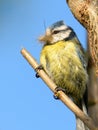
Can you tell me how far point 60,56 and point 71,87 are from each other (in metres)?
0.15

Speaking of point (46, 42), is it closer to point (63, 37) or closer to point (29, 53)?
point (63, 37)

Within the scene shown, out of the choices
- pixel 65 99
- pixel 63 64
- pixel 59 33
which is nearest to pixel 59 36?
pixel 59 33

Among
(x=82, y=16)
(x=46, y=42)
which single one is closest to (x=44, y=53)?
(x=46, y=42)

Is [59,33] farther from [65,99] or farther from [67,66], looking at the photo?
[65,99]

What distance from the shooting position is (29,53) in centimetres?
130

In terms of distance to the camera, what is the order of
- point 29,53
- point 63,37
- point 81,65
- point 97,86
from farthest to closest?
1. point 63,37
2. point 81,65
3. point 29,53
4. point 97,86

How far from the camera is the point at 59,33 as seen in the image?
78.7 inches

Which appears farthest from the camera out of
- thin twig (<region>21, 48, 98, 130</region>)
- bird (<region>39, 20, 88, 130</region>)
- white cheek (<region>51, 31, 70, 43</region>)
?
white cheek (<region>51, 31, 70, 43</region>)

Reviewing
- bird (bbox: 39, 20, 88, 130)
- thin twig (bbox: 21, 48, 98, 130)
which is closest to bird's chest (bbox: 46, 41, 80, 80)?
bird (bbox: 39, 20, 88, 130)

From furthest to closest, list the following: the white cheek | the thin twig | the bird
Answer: the white cheek < the bird < the thin twig

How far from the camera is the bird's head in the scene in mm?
1941

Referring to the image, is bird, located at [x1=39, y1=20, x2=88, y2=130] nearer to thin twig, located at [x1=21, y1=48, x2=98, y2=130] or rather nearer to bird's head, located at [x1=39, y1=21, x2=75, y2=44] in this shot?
bird's head, located at [x1=39, y1=21, x2=75, y2=44]

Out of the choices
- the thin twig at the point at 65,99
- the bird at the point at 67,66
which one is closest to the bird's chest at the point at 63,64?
the bird at the point at 67,66

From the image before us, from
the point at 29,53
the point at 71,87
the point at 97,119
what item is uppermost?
the point at 29,53
